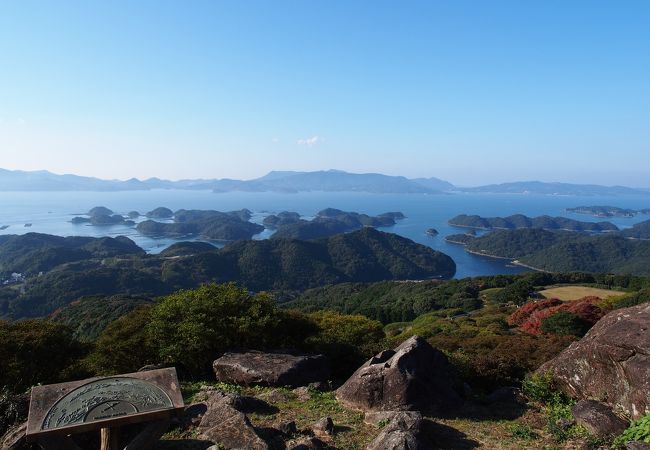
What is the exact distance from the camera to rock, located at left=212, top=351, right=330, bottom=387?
1152 cm

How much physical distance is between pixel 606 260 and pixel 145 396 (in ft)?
575

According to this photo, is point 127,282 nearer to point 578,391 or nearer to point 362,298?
point 362,298

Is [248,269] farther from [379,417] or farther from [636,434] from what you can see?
[636,434]

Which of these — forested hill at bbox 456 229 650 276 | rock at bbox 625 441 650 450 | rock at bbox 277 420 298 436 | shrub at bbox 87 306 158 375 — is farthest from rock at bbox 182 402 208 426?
forested hill at bbox 456 229 650 276

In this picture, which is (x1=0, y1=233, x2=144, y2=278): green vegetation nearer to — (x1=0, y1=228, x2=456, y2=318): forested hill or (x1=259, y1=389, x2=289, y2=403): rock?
(x1=0, y1=228, x2=456, y2=318): forested hill

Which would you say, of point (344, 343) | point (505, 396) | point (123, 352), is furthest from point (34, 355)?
point (505, 396)

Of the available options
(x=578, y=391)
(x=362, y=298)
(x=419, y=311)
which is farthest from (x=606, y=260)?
(x=578, y=391)

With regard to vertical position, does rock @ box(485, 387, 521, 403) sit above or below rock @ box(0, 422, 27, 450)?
below

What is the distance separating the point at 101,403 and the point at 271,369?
570 cm

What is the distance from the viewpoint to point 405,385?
9719mm

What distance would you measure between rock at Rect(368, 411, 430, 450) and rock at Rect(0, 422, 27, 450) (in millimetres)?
6219

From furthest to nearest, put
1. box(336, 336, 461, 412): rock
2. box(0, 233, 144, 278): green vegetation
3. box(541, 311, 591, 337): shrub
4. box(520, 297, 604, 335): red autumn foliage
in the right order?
1. box(0, 233, 144, 278): green vegetation
2. box(520, 297, 604, 335): red autumn foliage
3. box(541, 311, 591, 337): shrub
4. box(336, 336, 461, 412): rock

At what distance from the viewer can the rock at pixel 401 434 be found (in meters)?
7.30

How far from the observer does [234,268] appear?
132m
